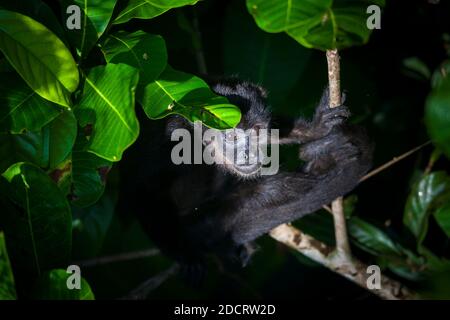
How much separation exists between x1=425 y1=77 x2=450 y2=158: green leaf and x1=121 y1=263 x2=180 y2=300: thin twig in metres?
2.12

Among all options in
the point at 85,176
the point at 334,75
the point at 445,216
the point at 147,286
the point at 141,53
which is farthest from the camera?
the point at 147,286

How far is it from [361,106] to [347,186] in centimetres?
53

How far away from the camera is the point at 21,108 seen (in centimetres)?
238

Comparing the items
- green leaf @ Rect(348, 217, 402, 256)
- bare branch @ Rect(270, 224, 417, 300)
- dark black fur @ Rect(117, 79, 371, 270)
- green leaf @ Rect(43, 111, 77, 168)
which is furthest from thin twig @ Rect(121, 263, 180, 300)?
green leaf @ Rect(43, 111, 77, 168)

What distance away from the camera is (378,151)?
438 centimetres

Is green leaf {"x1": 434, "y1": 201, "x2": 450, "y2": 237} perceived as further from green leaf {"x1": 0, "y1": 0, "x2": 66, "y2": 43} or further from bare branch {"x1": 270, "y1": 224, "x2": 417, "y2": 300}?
green leaf {"x1": 0, "y1": 0, "x2": 66, "y2": 43}

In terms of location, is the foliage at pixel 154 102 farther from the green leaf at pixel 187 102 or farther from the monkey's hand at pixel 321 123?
the monkey's hand at pixel 321 123

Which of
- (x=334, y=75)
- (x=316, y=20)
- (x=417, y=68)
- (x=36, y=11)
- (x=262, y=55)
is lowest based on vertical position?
(x=316, y=20)

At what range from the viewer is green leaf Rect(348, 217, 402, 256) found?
3.83 m

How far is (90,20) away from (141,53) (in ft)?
0.92

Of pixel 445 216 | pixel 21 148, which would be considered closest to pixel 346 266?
pixel 445 216

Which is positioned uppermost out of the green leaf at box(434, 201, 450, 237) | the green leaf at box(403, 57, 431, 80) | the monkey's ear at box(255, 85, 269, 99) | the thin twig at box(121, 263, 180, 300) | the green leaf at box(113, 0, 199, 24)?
the green leaf at box(403, 57, 431, 80)

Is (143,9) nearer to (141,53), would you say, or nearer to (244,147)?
(141,53)

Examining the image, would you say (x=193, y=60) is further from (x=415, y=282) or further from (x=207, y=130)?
(x=415, y=282)
